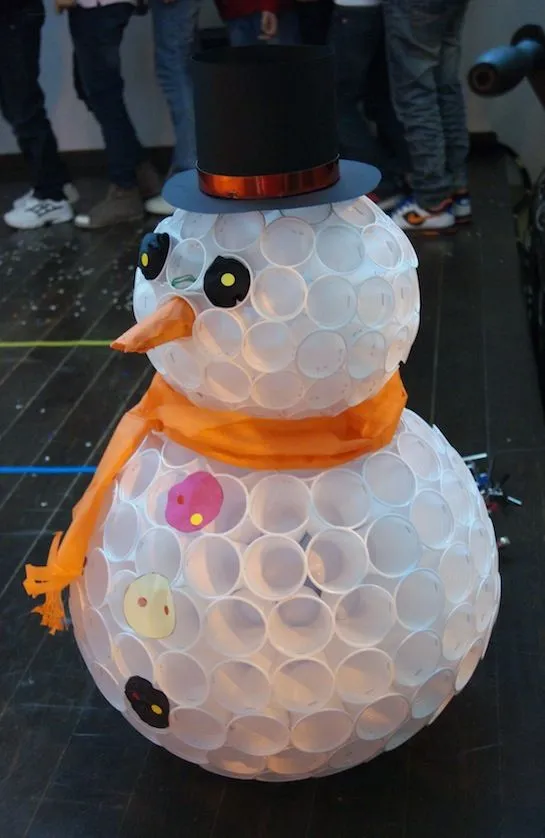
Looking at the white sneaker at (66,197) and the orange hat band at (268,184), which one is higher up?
the orange hat band at (268,184)

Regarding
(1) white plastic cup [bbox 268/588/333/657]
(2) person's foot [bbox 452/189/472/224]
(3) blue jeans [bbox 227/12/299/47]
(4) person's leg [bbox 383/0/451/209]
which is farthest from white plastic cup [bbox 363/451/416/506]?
(3) blue jeans [bbox 227/12/299/47]

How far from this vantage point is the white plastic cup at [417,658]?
76 cm

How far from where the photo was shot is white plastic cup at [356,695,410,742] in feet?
2.52

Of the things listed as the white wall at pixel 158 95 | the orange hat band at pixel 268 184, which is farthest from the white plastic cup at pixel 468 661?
the white wall at pixel 158 95

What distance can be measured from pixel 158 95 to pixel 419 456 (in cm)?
252

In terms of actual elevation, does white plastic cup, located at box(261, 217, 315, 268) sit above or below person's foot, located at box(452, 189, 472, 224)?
above

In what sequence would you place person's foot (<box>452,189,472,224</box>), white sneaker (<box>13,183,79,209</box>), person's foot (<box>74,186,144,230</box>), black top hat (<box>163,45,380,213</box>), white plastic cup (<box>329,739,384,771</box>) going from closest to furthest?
black top hat (<box>163,45,380,213</box>)
white plastic cup (<box>329,739,384,771</box>)
person's foot (<box>452,189,472,224</box>)
person's foot (<box>74,186,144,230</box>)
white sneaker (<box>13,183,79,209</box>)

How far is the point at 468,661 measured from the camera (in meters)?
0.84

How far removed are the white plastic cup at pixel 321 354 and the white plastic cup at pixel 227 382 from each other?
0.15 feet

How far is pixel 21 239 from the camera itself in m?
2.58

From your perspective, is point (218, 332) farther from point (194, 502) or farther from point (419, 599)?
point (419, 599)

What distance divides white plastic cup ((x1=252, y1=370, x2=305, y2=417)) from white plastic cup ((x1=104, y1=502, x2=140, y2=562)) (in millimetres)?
157

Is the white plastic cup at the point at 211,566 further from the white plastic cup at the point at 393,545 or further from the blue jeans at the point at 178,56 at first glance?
the blue jeans at the point at 178,56

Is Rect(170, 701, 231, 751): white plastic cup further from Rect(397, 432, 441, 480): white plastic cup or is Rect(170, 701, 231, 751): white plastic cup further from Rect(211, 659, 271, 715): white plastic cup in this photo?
Rect(397, 432, 441, 480): white plastic cup
